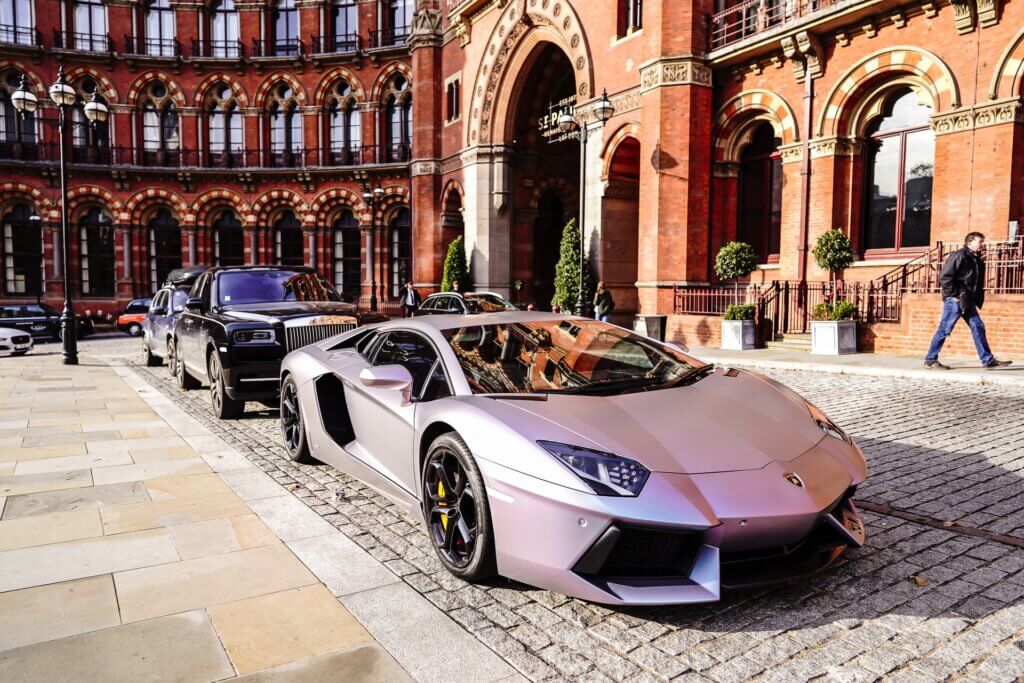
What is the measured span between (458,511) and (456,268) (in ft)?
80.9

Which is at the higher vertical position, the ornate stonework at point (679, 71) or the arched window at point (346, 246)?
the ornate stonework at point (679, 71)

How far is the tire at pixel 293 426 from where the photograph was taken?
572cm

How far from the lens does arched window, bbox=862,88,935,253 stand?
1541 cm

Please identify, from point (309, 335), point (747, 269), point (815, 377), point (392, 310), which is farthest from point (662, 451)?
point (392, 310)

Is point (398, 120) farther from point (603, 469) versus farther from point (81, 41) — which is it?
point (603, 469)

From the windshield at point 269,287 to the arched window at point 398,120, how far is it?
85.5 feet

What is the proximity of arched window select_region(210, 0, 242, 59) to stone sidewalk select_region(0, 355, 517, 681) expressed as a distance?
35049 millimetres

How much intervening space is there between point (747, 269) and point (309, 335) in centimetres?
1230

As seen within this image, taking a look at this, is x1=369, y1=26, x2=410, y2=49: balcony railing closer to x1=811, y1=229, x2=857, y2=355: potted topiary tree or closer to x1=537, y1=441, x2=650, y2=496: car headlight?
x1=811, y1=229, x2=857, y2=355: potted topiary tree

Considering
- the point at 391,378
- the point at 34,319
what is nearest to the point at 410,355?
the point at 391,378

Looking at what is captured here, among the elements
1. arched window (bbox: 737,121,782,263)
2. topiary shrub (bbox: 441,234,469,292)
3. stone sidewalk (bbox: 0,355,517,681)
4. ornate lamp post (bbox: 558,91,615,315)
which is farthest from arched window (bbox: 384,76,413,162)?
stone sidewalk (bbox: 0,355,517,681)

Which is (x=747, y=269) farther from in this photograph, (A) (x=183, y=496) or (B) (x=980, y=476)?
(A) (x=183, y=496)

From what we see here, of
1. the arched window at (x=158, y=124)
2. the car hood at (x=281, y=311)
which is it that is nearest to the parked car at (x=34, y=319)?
the arched window at (x=158, y=124)

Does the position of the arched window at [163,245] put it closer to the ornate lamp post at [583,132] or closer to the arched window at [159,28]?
the arched window at [159,28]
